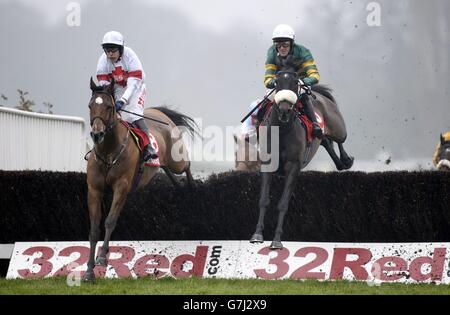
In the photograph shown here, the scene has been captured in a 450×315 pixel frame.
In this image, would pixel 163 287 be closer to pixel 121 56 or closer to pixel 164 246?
pixel 164 246

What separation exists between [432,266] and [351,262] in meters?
0.86

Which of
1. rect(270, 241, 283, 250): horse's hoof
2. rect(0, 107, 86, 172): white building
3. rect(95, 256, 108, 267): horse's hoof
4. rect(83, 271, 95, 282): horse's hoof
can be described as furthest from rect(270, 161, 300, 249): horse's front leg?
rect(0, 107, 86, 172): white building

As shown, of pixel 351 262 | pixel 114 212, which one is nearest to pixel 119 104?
pixel 114 212

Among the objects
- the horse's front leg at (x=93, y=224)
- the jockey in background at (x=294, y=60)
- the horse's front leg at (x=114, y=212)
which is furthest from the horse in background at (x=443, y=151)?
the horse's front leg at (x=93, y=224)

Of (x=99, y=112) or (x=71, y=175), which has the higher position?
(x=99, y=112)

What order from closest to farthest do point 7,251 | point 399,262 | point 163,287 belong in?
point 163,287 → point 399,262 → point 7,251

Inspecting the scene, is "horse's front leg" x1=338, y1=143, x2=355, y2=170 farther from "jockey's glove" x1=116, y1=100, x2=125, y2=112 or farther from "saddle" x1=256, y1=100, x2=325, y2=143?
"jockey's glove" x1=116, y1=100, x2=125, y2=112

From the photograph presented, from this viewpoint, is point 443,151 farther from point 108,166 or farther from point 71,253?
point 71,253

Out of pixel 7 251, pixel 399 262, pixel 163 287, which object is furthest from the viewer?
pixel 7 251

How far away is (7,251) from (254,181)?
3064 mm

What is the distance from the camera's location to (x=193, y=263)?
1063 cm

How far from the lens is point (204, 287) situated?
30.8ft

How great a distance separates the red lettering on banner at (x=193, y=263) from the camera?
1055cm

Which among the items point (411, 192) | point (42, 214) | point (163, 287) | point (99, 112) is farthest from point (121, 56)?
point (411, 192)
